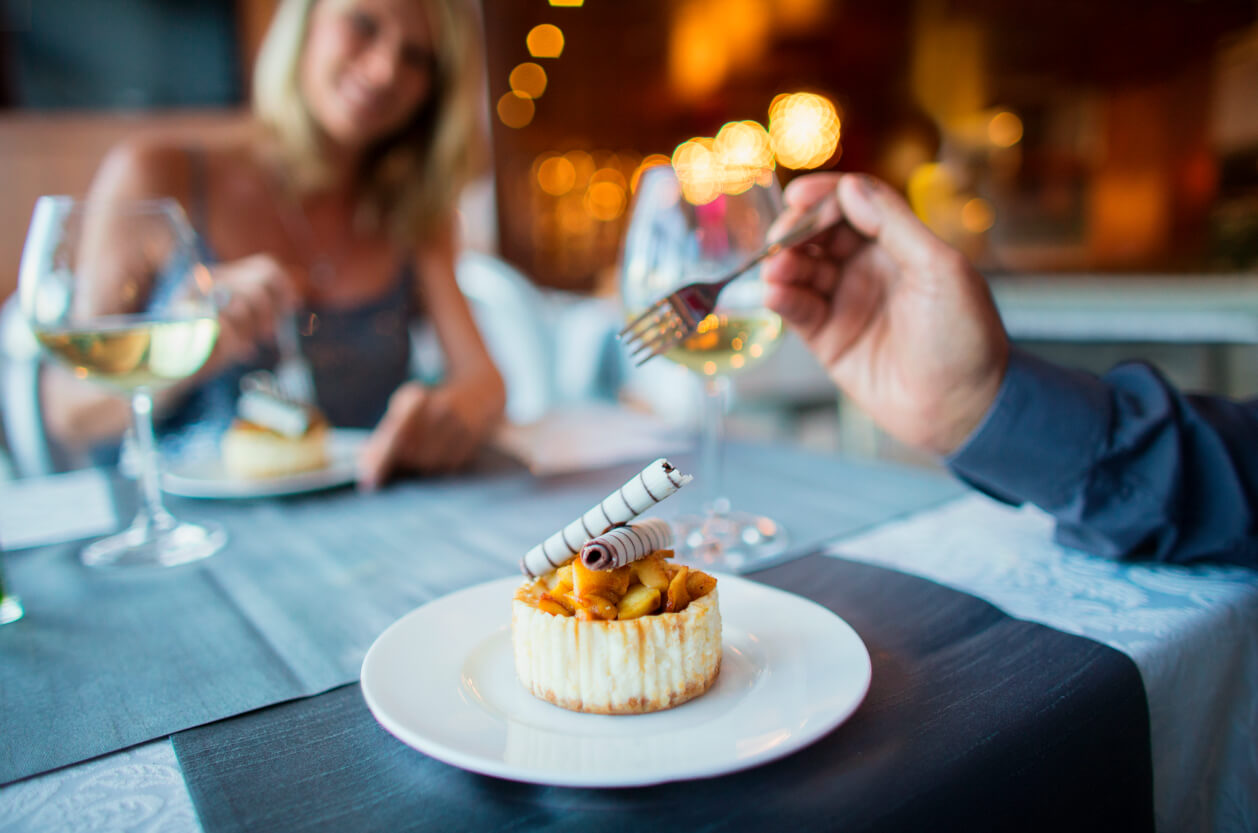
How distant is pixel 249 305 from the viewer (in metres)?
0.99

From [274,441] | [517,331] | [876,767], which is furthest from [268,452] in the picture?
[517,331]

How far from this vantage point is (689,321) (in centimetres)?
66

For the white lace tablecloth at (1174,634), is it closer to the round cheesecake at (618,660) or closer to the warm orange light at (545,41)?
the round cheesecake at (618,660)

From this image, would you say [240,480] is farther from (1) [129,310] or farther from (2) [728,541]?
(2) [728,541]

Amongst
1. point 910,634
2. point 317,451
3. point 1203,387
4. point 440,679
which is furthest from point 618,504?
point 1203,387

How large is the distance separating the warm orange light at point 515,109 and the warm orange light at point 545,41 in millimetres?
274

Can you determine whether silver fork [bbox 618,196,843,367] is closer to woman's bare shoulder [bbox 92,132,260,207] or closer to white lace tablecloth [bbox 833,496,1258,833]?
white lace tablecloth [bbox 833,496,1258,833]

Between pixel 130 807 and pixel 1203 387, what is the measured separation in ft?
8.63

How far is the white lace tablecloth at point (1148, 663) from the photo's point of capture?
385mm

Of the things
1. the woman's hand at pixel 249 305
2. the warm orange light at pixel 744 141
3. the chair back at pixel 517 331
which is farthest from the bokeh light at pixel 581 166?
the woman's hand at pixel 249 305

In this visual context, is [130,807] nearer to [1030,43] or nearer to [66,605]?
[66,605]

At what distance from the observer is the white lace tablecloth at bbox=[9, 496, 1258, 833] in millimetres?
Result: 385

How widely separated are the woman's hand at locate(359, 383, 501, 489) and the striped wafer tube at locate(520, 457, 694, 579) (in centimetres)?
58

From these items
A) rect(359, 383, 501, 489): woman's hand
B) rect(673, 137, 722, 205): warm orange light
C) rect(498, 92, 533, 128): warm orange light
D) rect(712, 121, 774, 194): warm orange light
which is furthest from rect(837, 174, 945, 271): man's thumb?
rect(712, 121, 774, 194): warm orange light
